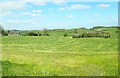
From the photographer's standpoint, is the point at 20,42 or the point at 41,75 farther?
the point at 20,42

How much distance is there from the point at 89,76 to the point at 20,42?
28049mm

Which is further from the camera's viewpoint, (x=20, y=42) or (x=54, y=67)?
(x=20, y=42)

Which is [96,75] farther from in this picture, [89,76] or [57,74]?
[57,74]

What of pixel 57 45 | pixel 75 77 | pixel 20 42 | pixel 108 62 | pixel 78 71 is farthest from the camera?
pixel 20 42

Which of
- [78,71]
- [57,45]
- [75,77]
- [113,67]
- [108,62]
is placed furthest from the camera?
[57,45]

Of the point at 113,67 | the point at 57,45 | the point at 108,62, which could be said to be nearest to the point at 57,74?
the point at 113,67

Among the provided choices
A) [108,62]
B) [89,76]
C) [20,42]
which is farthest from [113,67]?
[20,42]

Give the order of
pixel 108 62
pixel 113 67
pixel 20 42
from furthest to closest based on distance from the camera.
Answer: pixel 20 42 < pixel 108 62 < pixel 113 67

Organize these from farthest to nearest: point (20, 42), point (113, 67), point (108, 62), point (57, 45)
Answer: point (20, 42), point (57, 45), point (108, 62), point (113, 67)

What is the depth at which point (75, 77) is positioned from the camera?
17.4m

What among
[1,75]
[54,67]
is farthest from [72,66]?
[1,75]

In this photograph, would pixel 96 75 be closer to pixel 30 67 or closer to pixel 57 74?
pixel 57 74

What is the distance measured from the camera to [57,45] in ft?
134

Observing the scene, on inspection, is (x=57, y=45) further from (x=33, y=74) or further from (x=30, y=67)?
(x=33, y=74)
